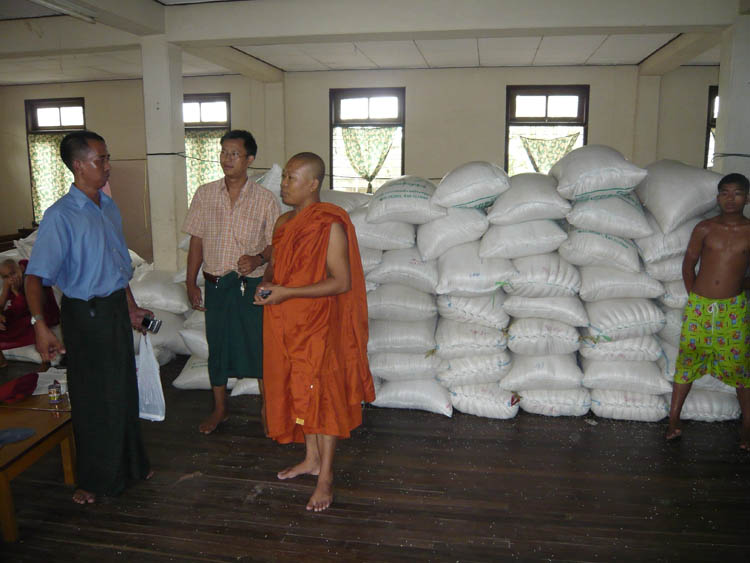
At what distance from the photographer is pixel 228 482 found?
2.54 m

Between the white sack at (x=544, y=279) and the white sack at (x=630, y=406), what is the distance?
61cm

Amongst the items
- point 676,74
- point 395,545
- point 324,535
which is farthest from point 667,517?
point 676,74

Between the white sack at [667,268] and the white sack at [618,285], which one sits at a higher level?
the white sack at [667,268]

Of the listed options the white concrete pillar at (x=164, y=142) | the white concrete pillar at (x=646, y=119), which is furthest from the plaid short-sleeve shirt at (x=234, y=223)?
the white concrete pillar at (x=646, y=119)

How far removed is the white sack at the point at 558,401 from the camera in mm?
3227

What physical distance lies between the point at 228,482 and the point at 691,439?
2304 millimetres

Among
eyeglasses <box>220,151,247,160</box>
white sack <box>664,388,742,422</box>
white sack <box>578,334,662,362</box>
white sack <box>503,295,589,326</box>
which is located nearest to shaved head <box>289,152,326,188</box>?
eyeglasses <box>220,151,247,160</box>

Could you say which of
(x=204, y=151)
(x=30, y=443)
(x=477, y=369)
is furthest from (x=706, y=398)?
(x=204, y=151)

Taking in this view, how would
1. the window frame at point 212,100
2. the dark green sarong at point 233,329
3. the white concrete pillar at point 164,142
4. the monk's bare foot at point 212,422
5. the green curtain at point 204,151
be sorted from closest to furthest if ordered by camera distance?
the dark green sarong at point 233,329
the monk's bare foot at point 212,422
the white concrete pillar at point 164,142
the window frame at point 212,100
the green curtain at point 204,151

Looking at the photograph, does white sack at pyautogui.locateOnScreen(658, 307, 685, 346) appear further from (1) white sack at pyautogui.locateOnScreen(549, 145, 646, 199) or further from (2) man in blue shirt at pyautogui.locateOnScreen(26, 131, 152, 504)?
(2) man in blue shirt at pyautogui.locateOnScreen(26, 131, 152, 504)

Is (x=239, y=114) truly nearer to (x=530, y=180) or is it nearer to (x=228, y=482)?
(x=530, y=180)

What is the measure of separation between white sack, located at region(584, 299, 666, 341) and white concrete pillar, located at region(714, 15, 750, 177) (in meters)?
2.00

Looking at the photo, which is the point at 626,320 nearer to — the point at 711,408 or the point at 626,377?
the point at 626,377

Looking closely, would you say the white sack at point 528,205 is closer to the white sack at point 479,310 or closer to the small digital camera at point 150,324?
the white sack at point 479,310
